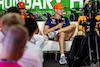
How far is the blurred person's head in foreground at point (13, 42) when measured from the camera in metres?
0.80

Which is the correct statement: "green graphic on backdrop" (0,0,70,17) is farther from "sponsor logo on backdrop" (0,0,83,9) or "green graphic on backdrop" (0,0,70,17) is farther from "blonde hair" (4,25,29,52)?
"blonde hair" (4,25,29,52)

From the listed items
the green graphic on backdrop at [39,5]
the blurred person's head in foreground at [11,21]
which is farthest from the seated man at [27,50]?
the green graphic on backdrop at [39,5]

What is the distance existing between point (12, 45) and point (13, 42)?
14 millimetres

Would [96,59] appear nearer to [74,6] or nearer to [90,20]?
[90,20]

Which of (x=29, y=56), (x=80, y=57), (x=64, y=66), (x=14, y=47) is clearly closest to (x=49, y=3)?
(x=64, y=66)

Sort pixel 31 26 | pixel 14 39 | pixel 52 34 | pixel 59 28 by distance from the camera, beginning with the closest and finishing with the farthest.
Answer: pixel 14 39 → pixel 31 26 → pixel 52 34 → pixel 59 28

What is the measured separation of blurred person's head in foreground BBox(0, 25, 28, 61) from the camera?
80cm

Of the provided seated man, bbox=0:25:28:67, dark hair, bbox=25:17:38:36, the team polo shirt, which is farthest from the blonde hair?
the team polo shirt

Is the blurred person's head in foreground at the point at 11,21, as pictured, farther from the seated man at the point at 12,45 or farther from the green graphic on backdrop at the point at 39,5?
the green graphic on backdrop at the point at 39,5

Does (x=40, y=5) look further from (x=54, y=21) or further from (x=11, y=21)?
(x=11, y=21)

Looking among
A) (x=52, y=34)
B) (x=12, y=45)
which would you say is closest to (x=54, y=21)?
(x=52, y=34)

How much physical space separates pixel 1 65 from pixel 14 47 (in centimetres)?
9

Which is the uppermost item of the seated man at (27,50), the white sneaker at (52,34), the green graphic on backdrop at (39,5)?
the green graphic on backdrop at (39,5)

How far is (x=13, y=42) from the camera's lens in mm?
801
